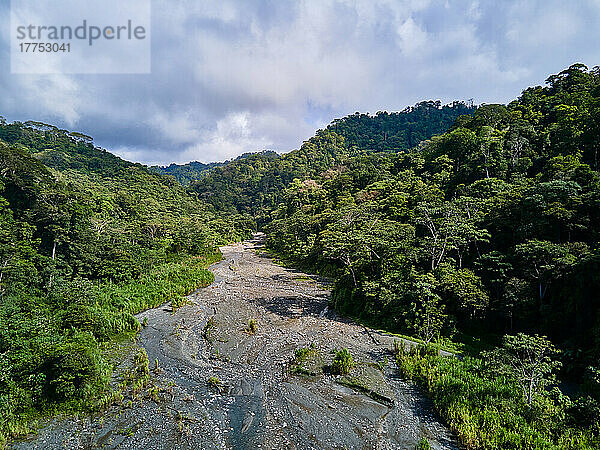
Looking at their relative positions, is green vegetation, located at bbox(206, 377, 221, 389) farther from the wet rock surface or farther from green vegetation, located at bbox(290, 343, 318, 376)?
green vegetation, located at bbox(290, 343, 318, 376)

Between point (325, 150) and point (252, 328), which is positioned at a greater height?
point (325, 150)

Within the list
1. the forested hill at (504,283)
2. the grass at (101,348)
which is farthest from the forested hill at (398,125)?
the grass at (101,348)

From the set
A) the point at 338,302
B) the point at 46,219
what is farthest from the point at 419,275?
the point at 46,219

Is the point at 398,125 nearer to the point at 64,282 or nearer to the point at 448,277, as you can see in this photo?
the point at 448,277

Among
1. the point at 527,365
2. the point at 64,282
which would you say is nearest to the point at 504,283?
the point at 527,365

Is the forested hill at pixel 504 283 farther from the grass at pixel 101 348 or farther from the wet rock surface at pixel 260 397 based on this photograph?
the grass at pixel 101 348

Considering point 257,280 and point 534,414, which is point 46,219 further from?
point 534,414

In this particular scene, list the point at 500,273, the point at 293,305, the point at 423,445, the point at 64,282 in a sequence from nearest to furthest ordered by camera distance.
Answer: the point at 423,445
the point at 500,273
the point at 64,282
the point at 293,305
